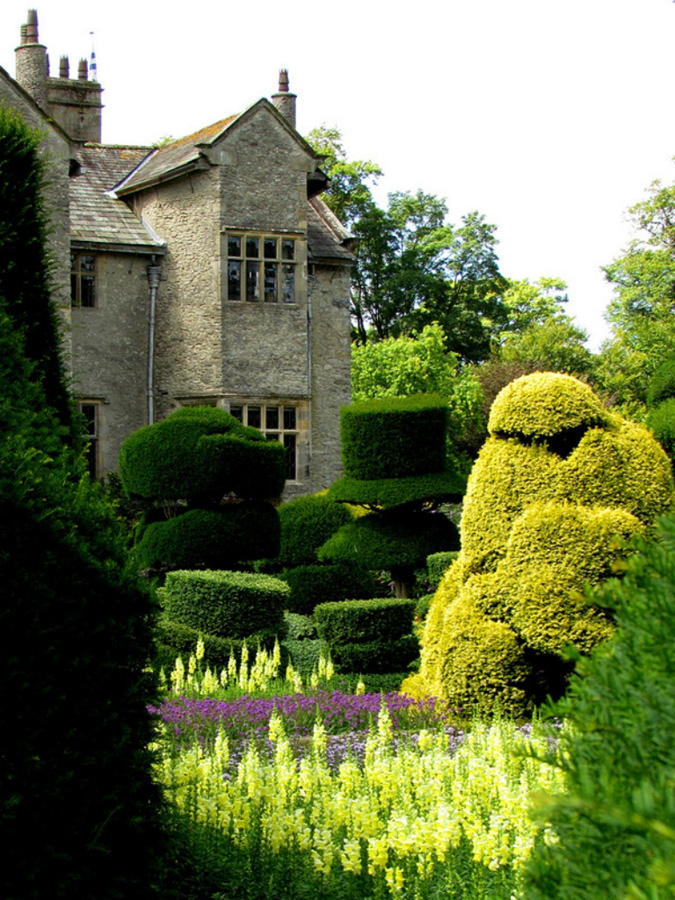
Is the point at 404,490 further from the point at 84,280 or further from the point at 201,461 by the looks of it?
the point at 84,280

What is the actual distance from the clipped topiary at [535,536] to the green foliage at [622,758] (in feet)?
18.3

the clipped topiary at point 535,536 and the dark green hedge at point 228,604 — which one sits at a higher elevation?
the clipped topiary at point 535,536

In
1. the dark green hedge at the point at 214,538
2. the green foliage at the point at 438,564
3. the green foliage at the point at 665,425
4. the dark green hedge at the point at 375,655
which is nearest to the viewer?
the dark green hedge at the point at 375,655

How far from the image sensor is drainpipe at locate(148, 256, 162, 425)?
2328 cm

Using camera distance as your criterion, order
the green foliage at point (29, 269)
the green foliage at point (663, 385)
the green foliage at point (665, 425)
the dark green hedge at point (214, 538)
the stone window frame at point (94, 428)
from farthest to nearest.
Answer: the stone window frame at point (94, 428) → the green foliage at point (663, 385) → the green foliage at point (665, 425) → the dark green hedge at point (214, 538) → the green foliage at point (29, 269)

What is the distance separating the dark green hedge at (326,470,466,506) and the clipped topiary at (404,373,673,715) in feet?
24.7

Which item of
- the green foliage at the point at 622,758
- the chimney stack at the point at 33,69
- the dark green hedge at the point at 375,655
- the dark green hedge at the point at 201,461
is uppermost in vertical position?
the chimney stack at the point at 33,69

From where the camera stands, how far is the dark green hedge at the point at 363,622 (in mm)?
11859

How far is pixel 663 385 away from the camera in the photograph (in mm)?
21391

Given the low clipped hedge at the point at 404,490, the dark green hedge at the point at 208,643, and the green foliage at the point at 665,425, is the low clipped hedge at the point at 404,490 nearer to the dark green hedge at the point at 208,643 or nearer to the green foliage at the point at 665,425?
the dark green hedge at the point at 208,643

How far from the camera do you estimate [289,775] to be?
5.10 meters

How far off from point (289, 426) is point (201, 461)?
25.6 feet

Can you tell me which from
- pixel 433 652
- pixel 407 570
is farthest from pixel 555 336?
pixel 433 652

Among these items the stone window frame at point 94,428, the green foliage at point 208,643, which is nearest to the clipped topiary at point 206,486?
the green foliage at point 208,643
